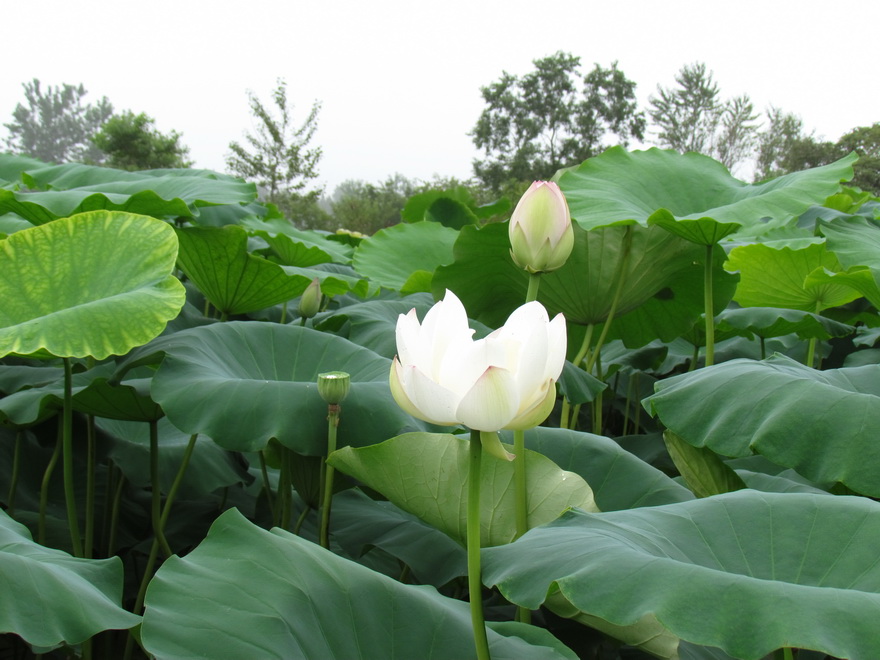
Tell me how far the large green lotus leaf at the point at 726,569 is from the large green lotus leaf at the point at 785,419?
0.54ft

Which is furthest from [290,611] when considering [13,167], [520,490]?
[13,167]

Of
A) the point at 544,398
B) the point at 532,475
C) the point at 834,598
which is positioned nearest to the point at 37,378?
the point at 532,475

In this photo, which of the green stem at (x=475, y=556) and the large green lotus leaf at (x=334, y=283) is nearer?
the green stem at (x=475, y=556)

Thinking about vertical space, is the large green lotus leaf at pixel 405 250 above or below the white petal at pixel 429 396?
below

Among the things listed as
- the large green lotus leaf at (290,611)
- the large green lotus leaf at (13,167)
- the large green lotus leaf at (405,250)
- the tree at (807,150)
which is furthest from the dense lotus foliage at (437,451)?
the tree at (807,150)

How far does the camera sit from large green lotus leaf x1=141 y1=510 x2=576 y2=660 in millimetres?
524

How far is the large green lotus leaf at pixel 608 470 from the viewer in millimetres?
859

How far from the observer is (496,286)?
62.2 inches

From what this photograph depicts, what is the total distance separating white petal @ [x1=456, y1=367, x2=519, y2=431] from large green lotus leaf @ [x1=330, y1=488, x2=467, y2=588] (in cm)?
39

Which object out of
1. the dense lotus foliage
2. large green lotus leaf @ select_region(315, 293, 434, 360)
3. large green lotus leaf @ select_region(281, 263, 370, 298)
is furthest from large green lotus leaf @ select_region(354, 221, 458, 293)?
large green lotus leaf @ select_region(315, 293, 434, 360)

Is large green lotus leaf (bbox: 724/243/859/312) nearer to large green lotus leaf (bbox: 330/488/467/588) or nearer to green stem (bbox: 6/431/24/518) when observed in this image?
large green lotus leaf (bbox: 330/488/467/588)

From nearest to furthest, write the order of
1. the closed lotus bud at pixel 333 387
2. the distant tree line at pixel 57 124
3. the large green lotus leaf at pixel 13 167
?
the closed lotus bud at pixel 333 387 < the large green lotus leaf at pixel 13 167 < the distant tree line at pixel 57 124

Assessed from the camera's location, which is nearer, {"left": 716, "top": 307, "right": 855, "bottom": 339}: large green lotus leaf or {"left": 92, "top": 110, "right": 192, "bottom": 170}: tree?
{"left": 716, "top": 307, "right": 855, "bottom": 339}: large green lotus leaf

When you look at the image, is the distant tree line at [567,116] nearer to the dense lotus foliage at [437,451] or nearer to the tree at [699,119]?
the tree at [699,119]
